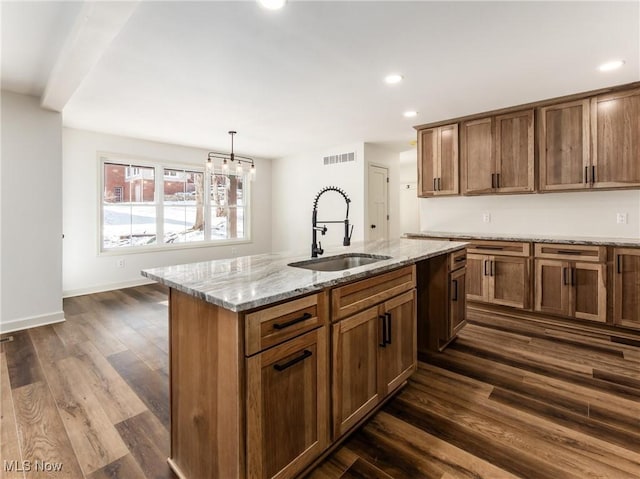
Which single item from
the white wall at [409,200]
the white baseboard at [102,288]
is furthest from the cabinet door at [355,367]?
the white wall at [409,200]

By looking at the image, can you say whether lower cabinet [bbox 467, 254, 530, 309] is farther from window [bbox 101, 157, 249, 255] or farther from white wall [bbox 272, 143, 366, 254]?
window [bbox 101, 157, 249, 255]

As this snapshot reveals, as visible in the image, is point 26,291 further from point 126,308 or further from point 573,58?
point 573,58

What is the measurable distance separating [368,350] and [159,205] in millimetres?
5095

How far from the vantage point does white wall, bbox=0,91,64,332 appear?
10.8 ft

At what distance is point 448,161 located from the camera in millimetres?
4344

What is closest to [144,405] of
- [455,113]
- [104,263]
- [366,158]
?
[104,263]

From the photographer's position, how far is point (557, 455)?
1579mm

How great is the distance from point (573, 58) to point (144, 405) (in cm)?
411

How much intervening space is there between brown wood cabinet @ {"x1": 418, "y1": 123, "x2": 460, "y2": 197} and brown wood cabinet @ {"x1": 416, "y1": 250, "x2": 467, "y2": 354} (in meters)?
1.77

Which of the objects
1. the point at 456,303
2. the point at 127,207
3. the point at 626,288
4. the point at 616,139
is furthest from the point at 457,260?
the point at 127,207

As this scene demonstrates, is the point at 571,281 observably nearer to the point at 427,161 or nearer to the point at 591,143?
the point at 591,143

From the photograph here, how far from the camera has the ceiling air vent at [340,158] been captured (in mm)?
5758

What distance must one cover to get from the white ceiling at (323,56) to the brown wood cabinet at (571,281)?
5.46 ft

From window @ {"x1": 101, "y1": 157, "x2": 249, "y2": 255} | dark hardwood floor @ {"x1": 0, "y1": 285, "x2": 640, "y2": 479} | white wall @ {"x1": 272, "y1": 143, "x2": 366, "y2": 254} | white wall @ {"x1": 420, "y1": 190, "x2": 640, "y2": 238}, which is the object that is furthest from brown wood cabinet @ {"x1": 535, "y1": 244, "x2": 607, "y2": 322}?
window @ {"x1": 101, "y1": 157, "x2": 249, "y2": 255}
